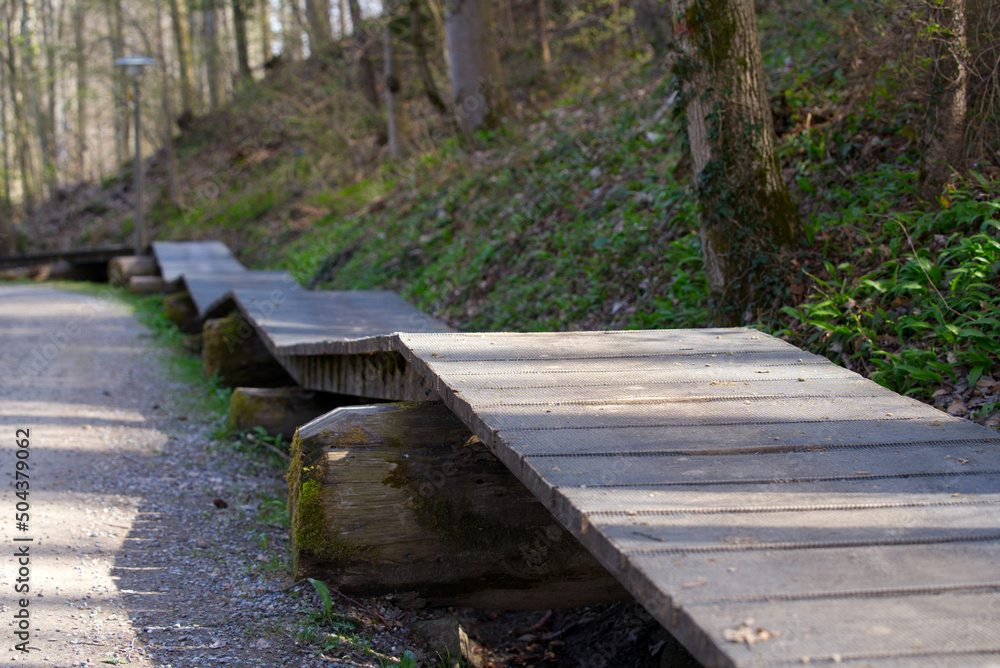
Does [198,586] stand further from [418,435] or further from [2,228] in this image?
[2,228]

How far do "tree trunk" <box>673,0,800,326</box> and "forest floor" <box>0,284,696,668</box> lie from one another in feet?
7.65

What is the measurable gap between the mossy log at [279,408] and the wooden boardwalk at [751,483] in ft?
7.12

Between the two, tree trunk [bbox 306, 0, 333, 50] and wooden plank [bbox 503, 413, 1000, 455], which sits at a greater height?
tree trunk [bbox 306, 0, 333, 50]

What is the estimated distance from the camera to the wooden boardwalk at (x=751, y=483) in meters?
1.61

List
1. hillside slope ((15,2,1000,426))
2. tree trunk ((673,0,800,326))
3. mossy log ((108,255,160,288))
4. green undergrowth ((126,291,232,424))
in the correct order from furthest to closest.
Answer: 1. mossy log ((108,255,160,288))
2. green undergrowth ((126,291,232,424))
3. tree trunk ((673,0,800,326))
4. hillside slope ((15,2,1000,426))

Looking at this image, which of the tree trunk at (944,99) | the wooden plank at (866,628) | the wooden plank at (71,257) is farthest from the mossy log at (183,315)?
the wooden plank at (866,628)

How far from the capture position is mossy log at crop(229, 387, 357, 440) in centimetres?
589

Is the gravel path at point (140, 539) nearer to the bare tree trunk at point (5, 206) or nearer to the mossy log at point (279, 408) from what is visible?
the mossy log at point (279, 408)

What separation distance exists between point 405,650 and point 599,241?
4.60m

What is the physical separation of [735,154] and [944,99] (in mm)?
1214

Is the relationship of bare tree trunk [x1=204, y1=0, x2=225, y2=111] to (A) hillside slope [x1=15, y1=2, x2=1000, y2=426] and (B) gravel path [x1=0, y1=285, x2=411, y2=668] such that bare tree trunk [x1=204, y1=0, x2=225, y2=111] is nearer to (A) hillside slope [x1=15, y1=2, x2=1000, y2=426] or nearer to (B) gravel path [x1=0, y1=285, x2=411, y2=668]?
(A) hillside slope [x1=15, y1=2, x2=1000, y2=426]

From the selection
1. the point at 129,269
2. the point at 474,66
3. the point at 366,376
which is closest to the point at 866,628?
the point at 366,376

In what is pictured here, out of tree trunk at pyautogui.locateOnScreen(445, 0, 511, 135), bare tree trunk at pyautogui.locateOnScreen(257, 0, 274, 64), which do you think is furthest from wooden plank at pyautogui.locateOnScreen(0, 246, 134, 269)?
bare tree trunk at pyautogui.locateOnScreen(257, 0, 274, 64)

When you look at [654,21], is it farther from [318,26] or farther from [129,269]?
[318,26]
